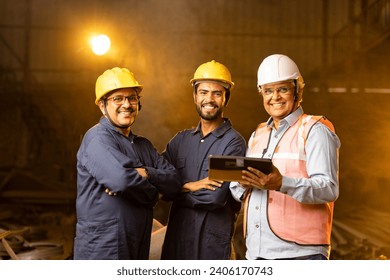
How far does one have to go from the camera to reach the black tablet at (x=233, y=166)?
221cm

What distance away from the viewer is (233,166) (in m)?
2.32

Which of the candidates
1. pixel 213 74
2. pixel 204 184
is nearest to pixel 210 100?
pixel 213 74

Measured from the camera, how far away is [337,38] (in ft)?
15.4

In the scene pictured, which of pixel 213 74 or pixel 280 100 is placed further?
pixel 213 74

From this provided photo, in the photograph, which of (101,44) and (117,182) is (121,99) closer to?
(117,182)

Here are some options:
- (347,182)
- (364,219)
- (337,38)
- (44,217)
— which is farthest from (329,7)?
(44,217)

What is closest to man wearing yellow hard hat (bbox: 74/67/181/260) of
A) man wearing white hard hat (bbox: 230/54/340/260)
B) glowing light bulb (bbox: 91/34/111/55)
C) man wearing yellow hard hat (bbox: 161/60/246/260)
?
man wearing yellow hard hat (bbox: 161/60/246/260)

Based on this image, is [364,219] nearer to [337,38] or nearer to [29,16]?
[337,38]

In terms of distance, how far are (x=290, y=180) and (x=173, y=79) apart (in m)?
2.93

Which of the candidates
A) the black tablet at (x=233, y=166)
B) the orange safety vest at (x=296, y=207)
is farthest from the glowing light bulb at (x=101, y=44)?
the orange safety vest at (x=296, y=207)

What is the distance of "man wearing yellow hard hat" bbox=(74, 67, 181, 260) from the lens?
2637mm

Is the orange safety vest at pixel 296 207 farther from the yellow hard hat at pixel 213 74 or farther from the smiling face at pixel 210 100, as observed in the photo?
the yellow hard hat at pixel 213 74

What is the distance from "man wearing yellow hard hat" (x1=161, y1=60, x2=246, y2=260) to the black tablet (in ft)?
1.57

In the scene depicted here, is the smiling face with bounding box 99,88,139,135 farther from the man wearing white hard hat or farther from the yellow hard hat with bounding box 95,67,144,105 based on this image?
the man wearing white hard hat
